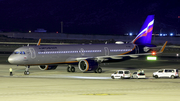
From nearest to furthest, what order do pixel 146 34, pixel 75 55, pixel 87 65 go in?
1. pixel 87 65
2. pixel 75 55
3. pixel 146 34

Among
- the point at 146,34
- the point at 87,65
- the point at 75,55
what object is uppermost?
the point at 146,34

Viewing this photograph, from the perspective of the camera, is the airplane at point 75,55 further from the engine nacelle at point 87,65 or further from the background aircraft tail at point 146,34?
the background aircraft tail at point 146,34

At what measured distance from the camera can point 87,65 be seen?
58812mm

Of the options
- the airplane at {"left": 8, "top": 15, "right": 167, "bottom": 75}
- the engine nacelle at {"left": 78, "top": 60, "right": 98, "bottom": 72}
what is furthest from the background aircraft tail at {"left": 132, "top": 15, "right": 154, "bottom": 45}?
the engine nacelle at {"left": 78, "top": 60, "right": 98, "bottom": 72}

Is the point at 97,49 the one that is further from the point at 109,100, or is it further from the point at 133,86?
the point at 109,100

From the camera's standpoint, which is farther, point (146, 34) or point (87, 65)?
point (146, 34)

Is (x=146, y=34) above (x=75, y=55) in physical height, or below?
above

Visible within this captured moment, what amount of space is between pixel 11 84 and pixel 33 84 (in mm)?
2543

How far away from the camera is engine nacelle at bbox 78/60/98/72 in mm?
58875

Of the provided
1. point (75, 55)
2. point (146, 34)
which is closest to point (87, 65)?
point (75, 55)

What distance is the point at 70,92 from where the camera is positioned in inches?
1444

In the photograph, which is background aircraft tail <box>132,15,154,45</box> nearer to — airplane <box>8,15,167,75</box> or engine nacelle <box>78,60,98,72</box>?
airplane <box>8,15,167,75</box>

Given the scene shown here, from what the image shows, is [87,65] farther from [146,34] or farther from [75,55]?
[146,34]

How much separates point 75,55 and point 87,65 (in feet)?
13.8
